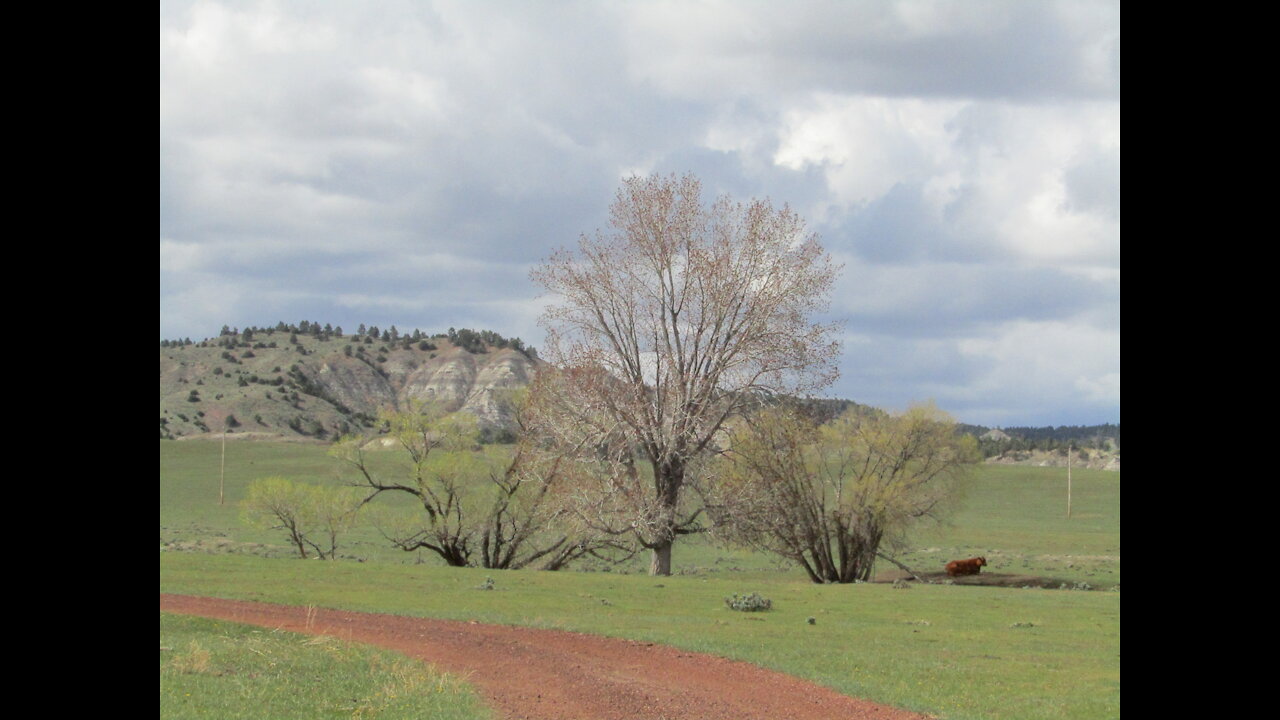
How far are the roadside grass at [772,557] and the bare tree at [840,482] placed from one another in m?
1.52

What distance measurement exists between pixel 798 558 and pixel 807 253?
11.8 meters

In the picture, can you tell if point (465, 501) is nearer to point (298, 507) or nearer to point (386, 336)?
point (298, 507)

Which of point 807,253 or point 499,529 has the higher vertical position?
point 807,253

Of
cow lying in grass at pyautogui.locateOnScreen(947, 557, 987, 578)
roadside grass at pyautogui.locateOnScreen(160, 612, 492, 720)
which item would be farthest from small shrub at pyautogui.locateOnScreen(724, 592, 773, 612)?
cow lying in grass at pyautogui.locateOnScreen(947, 557, 987, 578)

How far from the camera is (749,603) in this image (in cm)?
2411

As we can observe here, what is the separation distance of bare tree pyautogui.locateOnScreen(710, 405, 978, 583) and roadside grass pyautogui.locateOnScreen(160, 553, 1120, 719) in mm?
4961

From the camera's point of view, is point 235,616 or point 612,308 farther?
point 612,308

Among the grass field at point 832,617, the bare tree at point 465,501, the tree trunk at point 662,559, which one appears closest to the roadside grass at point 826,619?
the grass field at point 832,617

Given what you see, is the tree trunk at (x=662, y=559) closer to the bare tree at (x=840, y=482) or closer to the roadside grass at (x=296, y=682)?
the bare tree at (x=840, y=482)

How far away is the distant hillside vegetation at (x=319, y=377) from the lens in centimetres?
12419

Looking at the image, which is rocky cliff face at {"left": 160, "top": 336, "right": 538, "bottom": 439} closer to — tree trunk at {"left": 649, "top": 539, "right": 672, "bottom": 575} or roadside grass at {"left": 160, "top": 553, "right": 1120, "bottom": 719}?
tree trunk at {"left": 649, "top": 539, "right": 672, "bottom": 575}
